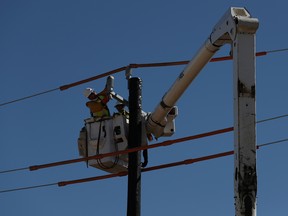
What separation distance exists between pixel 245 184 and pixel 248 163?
20 centimetres

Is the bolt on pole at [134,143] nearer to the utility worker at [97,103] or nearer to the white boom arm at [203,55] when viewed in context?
the white boom arm at [203,55]

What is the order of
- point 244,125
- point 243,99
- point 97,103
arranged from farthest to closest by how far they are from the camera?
point 97,103 < point 243,99 < point 244,125

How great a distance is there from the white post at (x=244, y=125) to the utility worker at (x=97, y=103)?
4275 mm

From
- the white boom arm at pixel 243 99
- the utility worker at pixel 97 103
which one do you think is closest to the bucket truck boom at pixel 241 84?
the white boom arm at pixel 243 99

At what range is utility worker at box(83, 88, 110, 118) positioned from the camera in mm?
11953

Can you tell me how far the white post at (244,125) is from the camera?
7.50 meters

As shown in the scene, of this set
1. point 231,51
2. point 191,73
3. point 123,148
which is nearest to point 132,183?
point 123,148

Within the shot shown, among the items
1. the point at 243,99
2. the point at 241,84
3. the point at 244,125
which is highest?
the point at 241,84

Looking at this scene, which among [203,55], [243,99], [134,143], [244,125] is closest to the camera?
[244,125]

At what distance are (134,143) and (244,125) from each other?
12.3 ft

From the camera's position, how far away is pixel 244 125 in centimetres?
766

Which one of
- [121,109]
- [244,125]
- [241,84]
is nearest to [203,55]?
[241,84]

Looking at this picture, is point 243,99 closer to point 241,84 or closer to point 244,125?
point 241,84

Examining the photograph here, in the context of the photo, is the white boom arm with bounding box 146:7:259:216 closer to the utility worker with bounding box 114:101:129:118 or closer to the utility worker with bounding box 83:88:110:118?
the utility worker with bounding box 114:101:129:118
